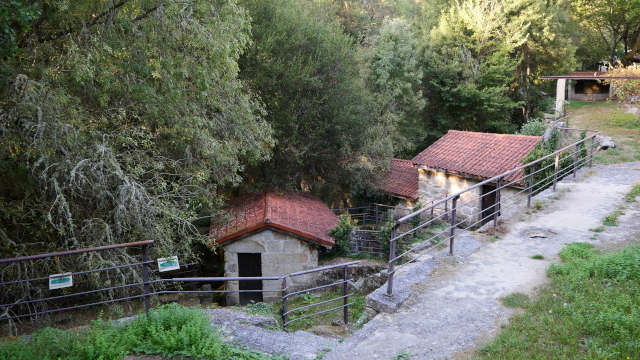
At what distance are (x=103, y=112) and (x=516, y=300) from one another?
7911 millimetres

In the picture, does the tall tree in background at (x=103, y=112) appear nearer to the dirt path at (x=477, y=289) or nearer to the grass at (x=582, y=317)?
the dirt path at (x=477, y=289)

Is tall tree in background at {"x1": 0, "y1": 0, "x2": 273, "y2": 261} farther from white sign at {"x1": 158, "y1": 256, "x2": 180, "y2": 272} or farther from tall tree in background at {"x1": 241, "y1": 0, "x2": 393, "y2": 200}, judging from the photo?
tall tree in background at {"x1": 241, "y1": 0, "x2": 393, "y2": 200}

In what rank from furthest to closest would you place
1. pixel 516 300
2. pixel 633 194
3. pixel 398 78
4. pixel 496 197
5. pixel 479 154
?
pixel 398 78
pixel 479 154
pixel 633 194
pixel 496 197
pixel 516 300

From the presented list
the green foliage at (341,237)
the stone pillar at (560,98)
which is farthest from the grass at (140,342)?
the stone pillar at (560,98)

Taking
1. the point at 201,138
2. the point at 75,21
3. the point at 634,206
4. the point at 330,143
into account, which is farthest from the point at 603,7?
the point at 75,21

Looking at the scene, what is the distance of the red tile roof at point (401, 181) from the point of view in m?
19.0

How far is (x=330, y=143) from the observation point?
56.8ft

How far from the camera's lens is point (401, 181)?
20.0 metres

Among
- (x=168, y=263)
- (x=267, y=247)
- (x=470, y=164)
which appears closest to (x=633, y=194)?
(x=470, y=164)

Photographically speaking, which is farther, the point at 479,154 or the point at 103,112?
the point at 479,154

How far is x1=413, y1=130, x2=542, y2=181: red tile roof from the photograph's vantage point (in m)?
16.2

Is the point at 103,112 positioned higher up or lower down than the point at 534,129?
higher up

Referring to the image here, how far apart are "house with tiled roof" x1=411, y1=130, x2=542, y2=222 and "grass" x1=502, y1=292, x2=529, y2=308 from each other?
33.2 feet

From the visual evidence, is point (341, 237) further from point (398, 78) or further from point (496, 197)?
point (398, 78)
